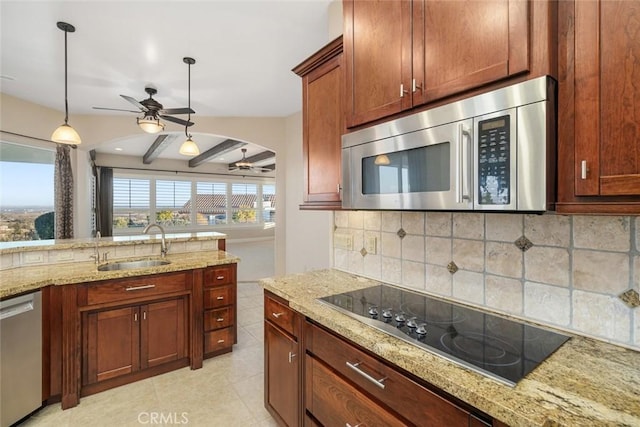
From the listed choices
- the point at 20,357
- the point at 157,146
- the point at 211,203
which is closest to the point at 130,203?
the point at 211,203

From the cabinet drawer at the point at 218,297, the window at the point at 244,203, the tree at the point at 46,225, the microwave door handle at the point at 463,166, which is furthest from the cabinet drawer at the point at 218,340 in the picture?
the window at the point at 244,203

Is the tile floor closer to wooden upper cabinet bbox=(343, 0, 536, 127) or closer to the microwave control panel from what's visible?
the microwave control panel

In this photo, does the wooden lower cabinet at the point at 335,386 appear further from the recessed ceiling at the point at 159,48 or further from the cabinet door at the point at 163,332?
the recessed ceiling at the point at 159,48

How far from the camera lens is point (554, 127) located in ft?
2.95

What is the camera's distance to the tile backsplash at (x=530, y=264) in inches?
40.1

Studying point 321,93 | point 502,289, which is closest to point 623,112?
point 502,289

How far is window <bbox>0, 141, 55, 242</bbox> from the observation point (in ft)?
12.9

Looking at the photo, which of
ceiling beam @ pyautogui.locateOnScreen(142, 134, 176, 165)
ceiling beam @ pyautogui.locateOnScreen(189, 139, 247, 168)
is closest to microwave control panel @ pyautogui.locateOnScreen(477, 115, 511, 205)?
ceiling beam @ pyautogui.locateOnScreen(189, 139, 247, 168)

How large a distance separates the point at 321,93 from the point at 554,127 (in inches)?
51.7

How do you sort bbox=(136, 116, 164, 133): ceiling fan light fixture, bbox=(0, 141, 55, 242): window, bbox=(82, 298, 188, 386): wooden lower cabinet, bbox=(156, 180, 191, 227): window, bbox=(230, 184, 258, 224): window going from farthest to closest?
bbox=(230, 184, 258, 224): window < bbox=(156, 180, 191, 227): window < bbox=(0, 141, 55, 242): window < bbox=(136, 116, 164, 133): ceiling fan light fixture < bbox=(82, 298, 188, 386): wooden lower cabinet

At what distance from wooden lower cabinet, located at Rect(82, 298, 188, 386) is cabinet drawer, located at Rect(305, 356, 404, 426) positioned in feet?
5.12

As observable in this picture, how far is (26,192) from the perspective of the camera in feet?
14.0

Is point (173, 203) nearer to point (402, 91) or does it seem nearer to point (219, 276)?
point (219, 276)

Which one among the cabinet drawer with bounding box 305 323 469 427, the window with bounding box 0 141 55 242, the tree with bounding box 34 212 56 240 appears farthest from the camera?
the tree with bounding box 34 212 56 240
